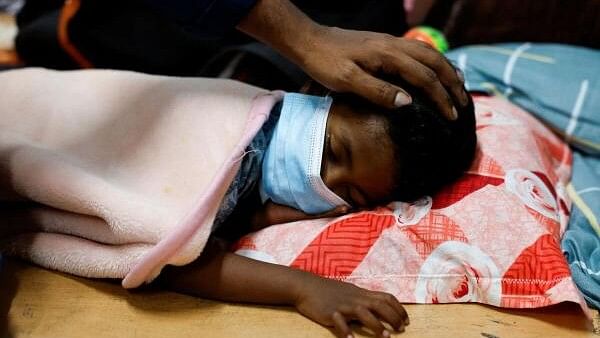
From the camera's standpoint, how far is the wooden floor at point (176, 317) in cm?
87

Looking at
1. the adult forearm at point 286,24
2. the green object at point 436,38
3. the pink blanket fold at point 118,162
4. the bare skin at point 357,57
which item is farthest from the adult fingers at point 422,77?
the green object at point 436,38

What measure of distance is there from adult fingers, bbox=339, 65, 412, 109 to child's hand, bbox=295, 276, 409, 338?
9.8 inches

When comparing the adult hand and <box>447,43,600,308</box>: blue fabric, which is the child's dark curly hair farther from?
<box>447,43,600,308</box>: blue fabric

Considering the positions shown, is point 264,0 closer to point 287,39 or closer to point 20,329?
point 287,39

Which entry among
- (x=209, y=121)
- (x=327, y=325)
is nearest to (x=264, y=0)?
(x=209, y=121)

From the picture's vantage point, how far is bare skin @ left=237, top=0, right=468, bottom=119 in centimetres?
91

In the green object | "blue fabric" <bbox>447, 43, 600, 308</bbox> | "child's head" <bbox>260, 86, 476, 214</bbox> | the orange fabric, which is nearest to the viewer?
Answer: "child's head" <bbox>260, 86, 476, 214</bbox>

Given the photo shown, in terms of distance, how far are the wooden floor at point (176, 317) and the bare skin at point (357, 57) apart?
0.93 feet

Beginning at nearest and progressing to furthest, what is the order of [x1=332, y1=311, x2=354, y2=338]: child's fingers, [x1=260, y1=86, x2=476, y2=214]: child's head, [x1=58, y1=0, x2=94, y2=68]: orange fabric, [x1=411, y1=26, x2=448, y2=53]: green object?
[x1=332, y1=311, x2=354, y2=338]: child's fingers → [x1=260, y1=86, x2=476, y2=214]: child's head → [x1=58, y1=0, x2=94, y2=68]: orange fabric → [x1=411, y1=26, x2=448, y2=53]: green object

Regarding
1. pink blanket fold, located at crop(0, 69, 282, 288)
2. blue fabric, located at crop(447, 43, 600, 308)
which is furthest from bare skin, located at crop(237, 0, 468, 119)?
blue fabric, located at crop(447, 43, 600, 308)

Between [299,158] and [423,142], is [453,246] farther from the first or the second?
[299,158]

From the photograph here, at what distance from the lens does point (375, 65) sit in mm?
922

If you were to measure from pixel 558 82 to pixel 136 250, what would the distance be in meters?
0.90

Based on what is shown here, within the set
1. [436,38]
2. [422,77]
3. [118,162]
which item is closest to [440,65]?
[422,77]
